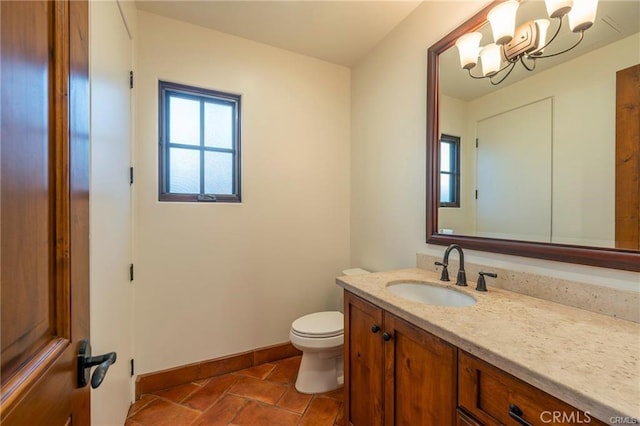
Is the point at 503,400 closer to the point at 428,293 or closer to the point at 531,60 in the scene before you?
the point at 428,293

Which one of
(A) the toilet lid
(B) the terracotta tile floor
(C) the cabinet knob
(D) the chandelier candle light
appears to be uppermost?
(D) the chandelier candle light

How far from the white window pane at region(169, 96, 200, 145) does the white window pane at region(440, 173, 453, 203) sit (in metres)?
1.75

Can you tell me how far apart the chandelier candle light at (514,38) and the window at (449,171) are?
1.20ft

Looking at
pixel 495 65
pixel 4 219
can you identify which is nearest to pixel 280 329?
pixel 4 219

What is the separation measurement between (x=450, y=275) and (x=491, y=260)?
24 cm

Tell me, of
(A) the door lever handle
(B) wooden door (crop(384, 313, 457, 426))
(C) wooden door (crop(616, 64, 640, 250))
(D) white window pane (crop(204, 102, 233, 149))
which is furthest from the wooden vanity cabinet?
(D) white window pane (crop(204, 102, 233, 149))

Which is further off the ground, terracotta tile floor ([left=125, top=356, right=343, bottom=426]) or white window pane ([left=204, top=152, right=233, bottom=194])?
white window pane ([left=204, top=152, right=233, bottom=194])

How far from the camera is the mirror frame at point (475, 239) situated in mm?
974

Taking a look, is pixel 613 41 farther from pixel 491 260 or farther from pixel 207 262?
pixel 207 262

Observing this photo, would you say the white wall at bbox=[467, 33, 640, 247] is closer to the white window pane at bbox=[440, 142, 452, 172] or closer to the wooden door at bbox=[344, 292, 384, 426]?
the white window pane at bbox=[440, 142, 452, 172]

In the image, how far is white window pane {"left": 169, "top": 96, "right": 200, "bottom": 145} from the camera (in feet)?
6.50

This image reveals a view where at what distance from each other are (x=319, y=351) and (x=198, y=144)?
1.72 meters

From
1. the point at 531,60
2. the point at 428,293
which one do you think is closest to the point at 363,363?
the point at 428,293

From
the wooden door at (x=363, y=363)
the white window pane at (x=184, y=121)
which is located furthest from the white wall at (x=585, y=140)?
the white window pane at (x=184, y=121)
